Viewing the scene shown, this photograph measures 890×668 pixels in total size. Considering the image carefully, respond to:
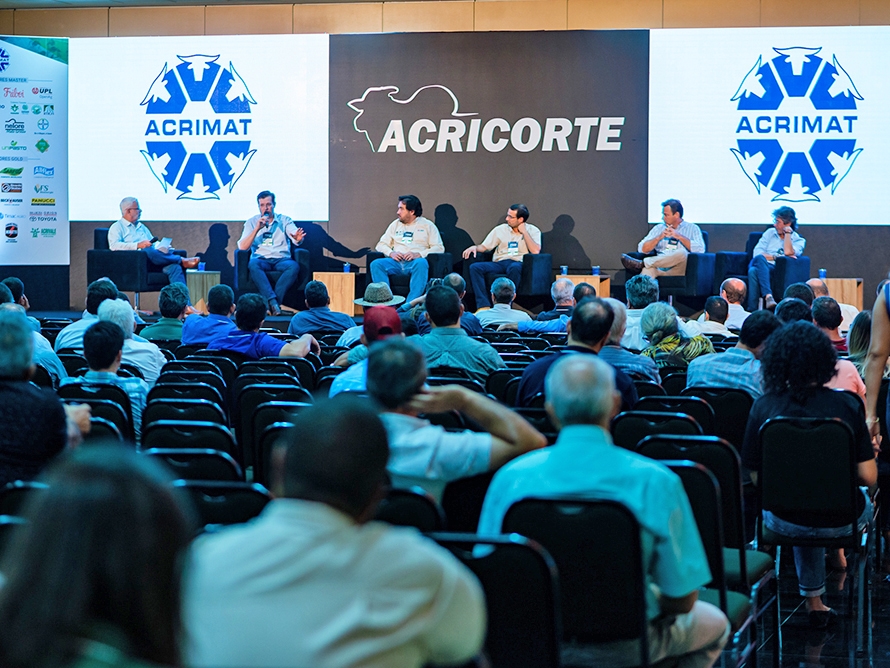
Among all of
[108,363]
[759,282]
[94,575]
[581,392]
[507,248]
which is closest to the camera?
[94,575]

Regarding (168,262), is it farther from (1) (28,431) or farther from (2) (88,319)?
(1) (28,431)

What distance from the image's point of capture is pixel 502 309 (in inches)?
340

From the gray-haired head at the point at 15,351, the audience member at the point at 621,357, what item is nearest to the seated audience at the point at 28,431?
the gray-haired head at the point at 15,351

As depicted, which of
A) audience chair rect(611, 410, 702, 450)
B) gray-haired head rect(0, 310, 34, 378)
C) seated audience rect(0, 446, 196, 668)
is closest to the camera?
seated audience rect(0, 446, 196, 668)

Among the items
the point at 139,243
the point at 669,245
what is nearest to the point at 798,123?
the point at 669,245

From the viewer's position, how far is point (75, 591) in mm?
970

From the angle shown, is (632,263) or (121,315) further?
(632,263)

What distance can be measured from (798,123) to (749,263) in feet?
6.28

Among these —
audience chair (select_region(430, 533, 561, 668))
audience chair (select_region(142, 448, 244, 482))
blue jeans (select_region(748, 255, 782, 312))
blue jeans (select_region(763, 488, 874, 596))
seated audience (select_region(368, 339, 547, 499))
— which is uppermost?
blue jeans (select_region(748, 255, 782, 312))

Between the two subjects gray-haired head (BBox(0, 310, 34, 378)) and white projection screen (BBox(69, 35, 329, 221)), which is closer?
gray-haired head (BBox(0, 310, 34, 378))

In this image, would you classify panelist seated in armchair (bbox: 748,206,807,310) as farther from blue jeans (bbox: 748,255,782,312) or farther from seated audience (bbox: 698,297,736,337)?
seated audience (bbox: 698,297,736,337)

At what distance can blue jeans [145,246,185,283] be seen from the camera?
37.3 feet

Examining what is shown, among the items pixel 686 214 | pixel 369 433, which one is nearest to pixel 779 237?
pixel 686 214

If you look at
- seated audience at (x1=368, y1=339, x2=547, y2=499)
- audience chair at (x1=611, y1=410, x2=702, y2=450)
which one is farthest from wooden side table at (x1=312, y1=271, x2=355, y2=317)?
seated audience at (x1=368, y1=339, x2=547, y2=499)
